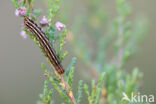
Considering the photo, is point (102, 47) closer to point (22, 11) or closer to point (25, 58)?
point (22, 11)

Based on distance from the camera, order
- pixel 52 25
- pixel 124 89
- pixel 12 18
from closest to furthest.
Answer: pixel 52 25
pixel 124 89
pixel 12 18

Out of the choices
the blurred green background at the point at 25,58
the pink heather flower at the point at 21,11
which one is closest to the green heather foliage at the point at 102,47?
the pink heather flower at the point at 21,11

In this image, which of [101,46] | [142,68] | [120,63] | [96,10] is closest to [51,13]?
[120,63]

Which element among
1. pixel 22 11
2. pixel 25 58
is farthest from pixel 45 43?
pixel 25 58

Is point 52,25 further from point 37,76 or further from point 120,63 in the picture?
point 37,76

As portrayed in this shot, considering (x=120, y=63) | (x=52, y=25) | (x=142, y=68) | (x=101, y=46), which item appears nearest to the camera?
(x=52, y=25)


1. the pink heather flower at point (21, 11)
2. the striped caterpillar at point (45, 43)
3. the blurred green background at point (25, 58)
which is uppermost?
the blurred green background at point (25, 58)

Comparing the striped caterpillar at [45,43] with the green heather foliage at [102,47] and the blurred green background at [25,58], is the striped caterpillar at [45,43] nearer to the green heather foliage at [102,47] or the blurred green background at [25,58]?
the green heather foliage at [102,47]
